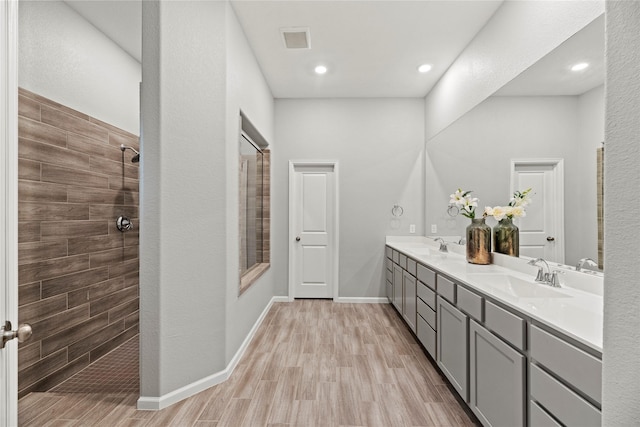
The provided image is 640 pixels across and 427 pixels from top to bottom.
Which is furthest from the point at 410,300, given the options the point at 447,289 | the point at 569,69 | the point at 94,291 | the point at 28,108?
the point at 28,108

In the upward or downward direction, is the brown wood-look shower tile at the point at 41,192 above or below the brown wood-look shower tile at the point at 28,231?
above

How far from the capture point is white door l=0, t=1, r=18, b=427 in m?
0.97

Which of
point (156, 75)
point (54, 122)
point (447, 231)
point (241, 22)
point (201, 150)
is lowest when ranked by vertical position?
point (447, 231)

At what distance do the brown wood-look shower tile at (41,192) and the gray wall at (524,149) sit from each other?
330cm

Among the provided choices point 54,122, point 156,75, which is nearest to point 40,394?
point 54,122

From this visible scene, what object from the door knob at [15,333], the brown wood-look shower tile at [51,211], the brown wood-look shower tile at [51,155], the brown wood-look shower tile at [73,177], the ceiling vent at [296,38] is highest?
the ceiling vent at [296,38]

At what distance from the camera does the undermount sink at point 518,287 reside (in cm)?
188

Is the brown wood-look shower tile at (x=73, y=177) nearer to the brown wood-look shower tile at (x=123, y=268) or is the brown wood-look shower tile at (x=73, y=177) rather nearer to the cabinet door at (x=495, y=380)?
the brown wood-look shower tile at (x=123, y=268)

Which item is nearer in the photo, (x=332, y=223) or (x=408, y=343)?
(x=408, y=343)

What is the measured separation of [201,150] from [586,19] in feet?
7.83

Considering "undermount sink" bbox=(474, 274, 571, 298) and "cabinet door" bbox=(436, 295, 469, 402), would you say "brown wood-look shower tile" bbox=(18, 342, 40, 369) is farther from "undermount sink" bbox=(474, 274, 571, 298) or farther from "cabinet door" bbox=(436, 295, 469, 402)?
"undermount sink" bbox=(474, 274, 571, 298)

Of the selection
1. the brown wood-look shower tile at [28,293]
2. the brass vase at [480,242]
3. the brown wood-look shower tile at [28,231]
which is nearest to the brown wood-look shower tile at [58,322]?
the brown wood-look shower tile at [28,293]

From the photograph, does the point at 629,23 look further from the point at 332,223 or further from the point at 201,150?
the point at 332,223

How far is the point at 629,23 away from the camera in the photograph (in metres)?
0.79
